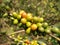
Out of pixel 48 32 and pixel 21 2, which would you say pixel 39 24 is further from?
A: pixel 21 2

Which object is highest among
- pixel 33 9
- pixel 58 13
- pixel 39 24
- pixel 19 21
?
pixel 33 9

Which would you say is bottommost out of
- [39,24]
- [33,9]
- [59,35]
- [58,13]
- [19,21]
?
[59,35]

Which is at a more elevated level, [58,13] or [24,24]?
[58,13]

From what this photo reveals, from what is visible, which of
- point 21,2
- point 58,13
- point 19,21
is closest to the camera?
point 19,21

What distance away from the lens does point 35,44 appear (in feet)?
5.44

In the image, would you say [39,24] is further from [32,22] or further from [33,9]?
[33,9]

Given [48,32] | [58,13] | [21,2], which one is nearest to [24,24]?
[48,32]

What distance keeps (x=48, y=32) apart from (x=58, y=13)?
3340mm

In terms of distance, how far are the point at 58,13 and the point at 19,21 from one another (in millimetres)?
3081

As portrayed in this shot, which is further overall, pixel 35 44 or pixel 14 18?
pixel 14 18

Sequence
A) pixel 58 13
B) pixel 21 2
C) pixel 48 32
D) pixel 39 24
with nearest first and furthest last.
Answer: pixel 48 32 < pixel 39 24 < pixel 58 13 < pixel 21 2

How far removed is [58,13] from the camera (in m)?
4.68

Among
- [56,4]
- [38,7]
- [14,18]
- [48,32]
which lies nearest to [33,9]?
[38,7]

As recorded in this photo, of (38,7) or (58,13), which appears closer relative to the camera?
(58,13)
